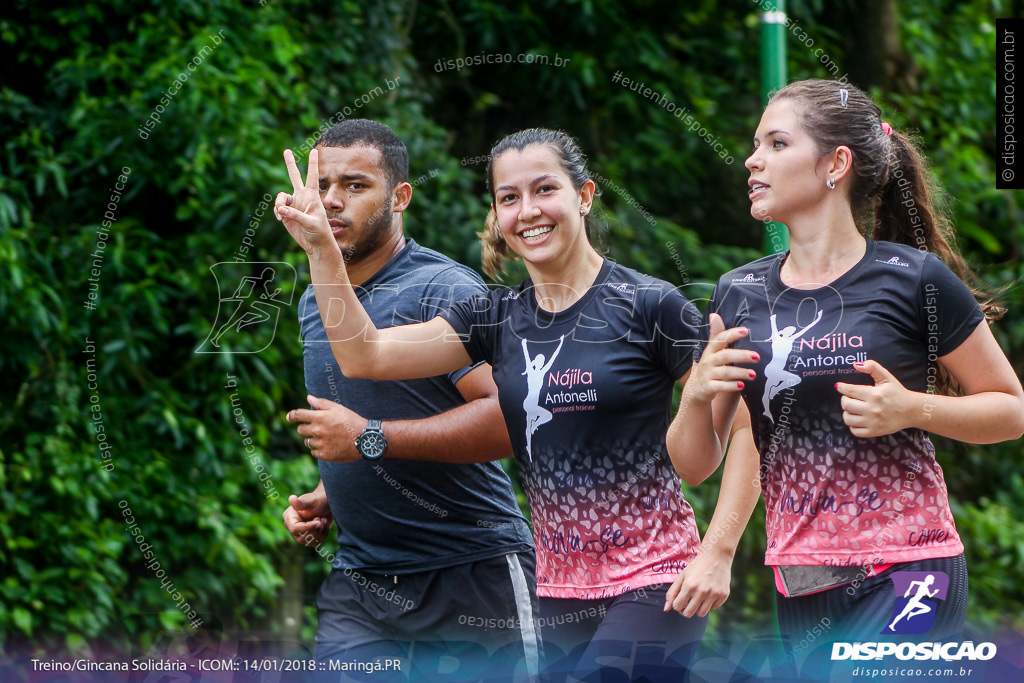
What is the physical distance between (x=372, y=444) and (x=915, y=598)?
134 cm

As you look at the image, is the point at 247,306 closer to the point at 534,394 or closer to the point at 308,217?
the point at 308,217

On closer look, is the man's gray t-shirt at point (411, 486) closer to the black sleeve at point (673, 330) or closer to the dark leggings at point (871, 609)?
the black sleeve at point (673, 330)

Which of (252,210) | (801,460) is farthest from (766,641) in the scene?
(252,210)

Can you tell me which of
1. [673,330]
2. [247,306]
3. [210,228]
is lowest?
[673,330]

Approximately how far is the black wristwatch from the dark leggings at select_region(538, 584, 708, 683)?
0.65m

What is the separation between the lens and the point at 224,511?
4809mm

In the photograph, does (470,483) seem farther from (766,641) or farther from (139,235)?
(139,235)

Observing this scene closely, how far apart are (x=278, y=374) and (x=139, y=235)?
2.77ft

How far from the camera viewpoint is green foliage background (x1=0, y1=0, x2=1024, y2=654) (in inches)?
178

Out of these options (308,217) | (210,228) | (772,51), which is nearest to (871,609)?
(308,217)

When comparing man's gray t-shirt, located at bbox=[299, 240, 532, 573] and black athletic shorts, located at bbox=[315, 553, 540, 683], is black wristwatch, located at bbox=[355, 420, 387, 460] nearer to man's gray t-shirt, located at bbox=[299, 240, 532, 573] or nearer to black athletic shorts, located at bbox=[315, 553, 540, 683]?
man's gray t-shirt, located at bbox=[299, 240, 532, 573]

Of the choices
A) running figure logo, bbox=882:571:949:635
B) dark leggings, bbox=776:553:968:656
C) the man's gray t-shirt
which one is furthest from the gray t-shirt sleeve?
running figure logo, bbox=882:571:949:635

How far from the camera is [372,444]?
2879 millimetres

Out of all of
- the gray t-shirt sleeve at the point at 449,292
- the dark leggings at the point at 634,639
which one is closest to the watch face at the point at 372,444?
the gray t-shirt sleeve at the point at 449,292
